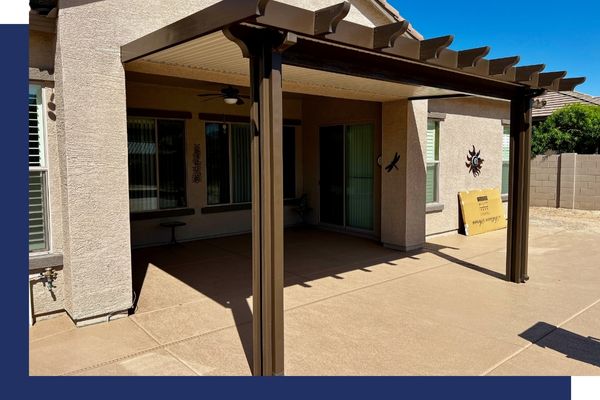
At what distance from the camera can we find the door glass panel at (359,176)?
9984mm

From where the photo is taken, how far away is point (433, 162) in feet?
33.8

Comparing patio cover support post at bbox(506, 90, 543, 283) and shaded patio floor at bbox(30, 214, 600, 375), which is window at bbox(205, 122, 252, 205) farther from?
patio cover support post at bbox(506, 90, 543, 283)

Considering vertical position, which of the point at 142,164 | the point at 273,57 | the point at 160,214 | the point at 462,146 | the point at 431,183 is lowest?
the point at 160,214

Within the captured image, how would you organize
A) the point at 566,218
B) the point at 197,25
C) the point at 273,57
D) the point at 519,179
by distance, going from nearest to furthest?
1. the point at 273,57
2. the point at 197,25
3. the point at 519,179
4. the point at 566,218

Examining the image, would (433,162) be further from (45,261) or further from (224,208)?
(45,261)

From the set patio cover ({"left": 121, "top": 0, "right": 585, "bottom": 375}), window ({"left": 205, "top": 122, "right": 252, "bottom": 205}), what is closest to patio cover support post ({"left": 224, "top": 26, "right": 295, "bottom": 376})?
patio cover ({"left": 121, "top": 0, "right": 585, "bottom": 375})

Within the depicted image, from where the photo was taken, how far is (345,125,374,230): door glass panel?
393 inches

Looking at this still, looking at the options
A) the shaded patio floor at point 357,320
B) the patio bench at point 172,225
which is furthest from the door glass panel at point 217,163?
the shaded patio floor at point 357,320

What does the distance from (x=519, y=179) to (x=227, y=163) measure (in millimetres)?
5848

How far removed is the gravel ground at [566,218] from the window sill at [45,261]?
11341 mm

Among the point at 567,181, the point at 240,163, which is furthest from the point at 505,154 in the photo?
the point at 240,163

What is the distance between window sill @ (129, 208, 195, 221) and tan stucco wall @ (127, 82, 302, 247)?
3.0 inches

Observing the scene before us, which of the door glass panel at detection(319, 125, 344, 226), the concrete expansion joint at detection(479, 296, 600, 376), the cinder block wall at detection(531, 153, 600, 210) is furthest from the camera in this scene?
the cinder block wall at detection(531, 153, 600, 210)

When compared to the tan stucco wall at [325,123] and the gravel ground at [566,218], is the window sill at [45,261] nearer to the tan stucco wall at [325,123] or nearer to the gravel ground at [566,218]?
the tan stucco wall at [325,123]
